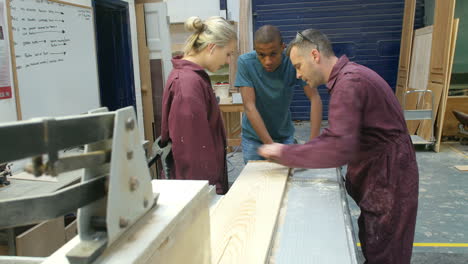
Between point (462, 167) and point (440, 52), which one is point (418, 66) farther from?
point (462, 167)

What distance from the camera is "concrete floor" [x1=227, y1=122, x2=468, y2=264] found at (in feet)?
9.91

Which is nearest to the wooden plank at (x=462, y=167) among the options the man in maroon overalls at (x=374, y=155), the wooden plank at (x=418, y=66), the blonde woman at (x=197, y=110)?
the wooden plank at (x=418, y=66)

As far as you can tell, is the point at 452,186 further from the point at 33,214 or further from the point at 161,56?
the point at 33,214

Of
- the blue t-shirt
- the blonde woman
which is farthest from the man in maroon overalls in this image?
the blue t-shirt

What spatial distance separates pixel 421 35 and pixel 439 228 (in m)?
4.66

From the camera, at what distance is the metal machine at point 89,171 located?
0.57 m

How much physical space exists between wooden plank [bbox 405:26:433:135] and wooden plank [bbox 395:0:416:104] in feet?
0.29

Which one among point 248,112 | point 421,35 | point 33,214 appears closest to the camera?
point 33,214

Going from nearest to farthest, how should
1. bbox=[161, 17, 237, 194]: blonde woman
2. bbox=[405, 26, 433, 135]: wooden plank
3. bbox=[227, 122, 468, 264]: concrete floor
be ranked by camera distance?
1. bbox=[161, 17, 237, 194]: blonde woman
2. bbox=[227, 122, 468, 264]: concrete floor
3. bbox=[405, 26, 433, 135]: wooden plank

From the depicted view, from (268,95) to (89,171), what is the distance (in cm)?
231

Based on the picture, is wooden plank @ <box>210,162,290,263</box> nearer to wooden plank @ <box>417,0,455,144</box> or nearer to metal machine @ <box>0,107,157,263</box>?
metal machine @ <box>0,107,157,263</box>

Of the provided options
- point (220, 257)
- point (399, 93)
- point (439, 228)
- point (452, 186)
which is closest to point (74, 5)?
point (220, 257)

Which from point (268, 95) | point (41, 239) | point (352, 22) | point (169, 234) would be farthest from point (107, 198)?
point (352, 22)

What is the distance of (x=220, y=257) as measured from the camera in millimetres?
1245
